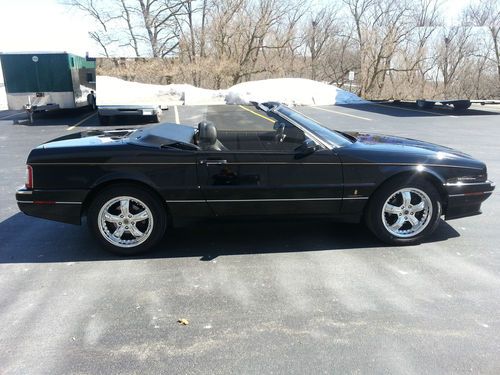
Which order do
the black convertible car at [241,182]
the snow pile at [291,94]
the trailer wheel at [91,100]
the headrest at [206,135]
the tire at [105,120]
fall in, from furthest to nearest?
1. the snow pile at [291,94]
2. the trailer wheel at [91,100]
3. the tire at [105,120]
4. the headrest at [206,135]
5. the black convertible car at [241,182]

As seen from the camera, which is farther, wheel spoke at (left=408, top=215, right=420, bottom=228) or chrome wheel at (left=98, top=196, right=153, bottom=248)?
wheel spoke at (left=408, top=215, right=420, bottom=228)

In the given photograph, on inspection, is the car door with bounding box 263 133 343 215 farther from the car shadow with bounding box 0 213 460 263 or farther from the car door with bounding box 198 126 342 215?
the car shadow with bounding box 0 213 460 263

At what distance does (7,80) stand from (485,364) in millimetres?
17367

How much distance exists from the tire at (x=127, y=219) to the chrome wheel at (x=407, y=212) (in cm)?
218

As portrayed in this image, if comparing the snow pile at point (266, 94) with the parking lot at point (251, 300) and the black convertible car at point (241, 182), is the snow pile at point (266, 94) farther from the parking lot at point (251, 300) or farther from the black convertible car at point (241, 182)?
the parking lot at point (251, 300)

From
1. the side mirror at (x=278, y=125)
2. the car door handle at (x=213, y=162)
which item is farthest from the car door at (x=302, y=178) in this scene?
the car door handle at (x=213, y=162)

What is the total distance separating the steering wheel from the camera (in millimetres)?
4207

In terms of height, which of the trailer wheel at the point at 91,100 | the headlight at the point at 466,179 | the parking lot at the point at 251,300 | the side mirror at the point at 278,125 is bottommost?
the parking lot at the point at 251,300

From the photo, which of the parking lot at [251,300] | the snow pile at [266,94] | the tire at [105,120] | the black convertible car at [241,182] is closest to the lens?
the parking lot at [251,300]

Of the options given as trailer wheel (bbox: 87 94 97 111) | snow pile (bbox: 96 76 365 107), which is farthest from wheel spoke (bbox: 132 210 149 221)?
trailer wheel (bbox: 87 94 97 111)

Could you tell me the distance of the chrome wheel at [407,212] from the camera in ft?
13.9

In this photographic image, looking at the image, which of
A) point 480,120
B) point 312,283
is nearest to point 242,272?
→ point 312,283

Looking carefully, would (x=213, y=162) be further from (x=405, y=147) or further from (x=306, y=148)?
(x=405, y=147)

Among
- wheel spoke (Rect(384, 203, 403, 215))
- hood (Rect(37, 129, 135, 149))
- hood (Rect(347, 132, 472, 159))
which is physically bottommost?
wheel spoke (Rect(384, 203, 403, 215))
